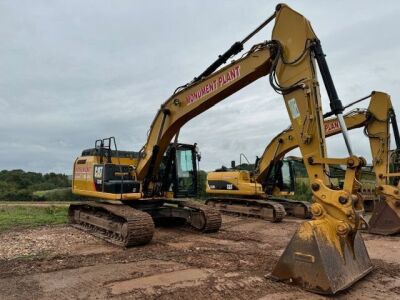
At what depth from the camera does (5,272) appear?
656cm

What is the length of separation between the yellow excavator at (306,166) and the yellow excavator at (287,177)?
4.01 meters

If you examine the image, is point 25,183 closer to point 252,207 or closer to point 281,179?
point 281,179

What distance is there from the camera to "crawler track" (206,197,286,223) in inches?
529

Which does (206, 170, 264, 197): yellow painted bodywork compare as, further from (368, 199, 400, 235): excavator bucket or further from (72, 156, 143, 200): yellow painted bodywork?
(72, 156, 143, 200): yellow painted bodywork

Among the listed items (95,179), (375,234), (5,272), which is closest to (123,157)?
(95,179)

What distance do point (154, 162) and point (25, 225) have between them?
14.1ft

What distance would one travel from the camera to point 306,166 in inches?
252

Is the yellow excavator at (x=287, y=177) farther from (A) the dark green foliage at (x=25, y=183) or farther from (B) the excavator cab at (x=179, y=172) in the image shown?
(A) the dark green foliage at (x=25, y=183)

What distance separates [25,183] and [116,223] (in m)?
35.0

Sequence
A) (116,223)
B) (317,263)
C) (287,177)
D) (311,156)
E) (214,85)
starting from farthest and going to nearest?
(287,177) → (116,223) → (214,85) → (311,156) → (317,263)

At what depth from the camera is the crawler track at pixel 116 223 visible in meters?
8.57

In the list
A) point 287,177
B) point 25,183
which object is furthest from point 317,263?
point 25,183

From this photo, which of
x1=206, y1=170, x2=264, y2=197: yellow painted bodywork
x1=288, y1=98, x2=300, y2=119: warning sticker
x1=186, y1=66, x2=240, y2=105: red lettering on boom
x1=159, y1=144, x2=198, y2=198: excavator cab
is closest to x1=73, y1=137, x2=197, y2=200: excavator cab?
x1=159, y1=144, x2=198, y2=198: excavator cab

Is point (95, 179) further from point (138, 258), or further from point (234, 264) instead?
point (234, 264)
